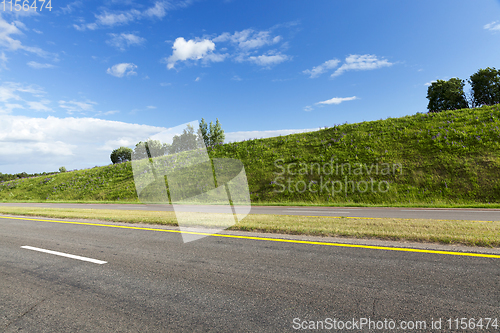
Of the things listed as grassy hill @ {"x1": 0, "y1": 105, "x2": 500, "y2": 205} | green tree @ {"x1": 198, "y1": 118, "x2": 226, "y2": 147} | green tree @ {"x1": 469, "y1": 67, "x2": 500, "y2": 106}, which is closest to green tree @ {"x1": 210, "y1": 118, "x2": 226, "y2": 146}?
green tree @ {"x1": 198, "y1": 118, "x2": 226, "y2": 147}

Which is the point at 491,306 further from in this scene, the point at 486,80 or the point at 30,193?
the point at 486,80

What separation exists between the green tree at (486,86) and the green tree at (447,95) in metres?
2.27

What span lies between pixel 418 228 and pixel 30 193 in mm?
48150

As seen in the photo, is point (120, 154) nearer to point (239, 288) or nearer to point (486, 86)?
point (239, 288)

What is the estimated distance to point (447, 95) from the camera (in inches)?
1720

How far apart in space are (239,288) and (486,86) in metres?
60.1

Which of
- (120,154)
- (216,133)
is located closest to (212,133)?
(216,133)

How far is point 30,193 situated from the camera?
118 feet
